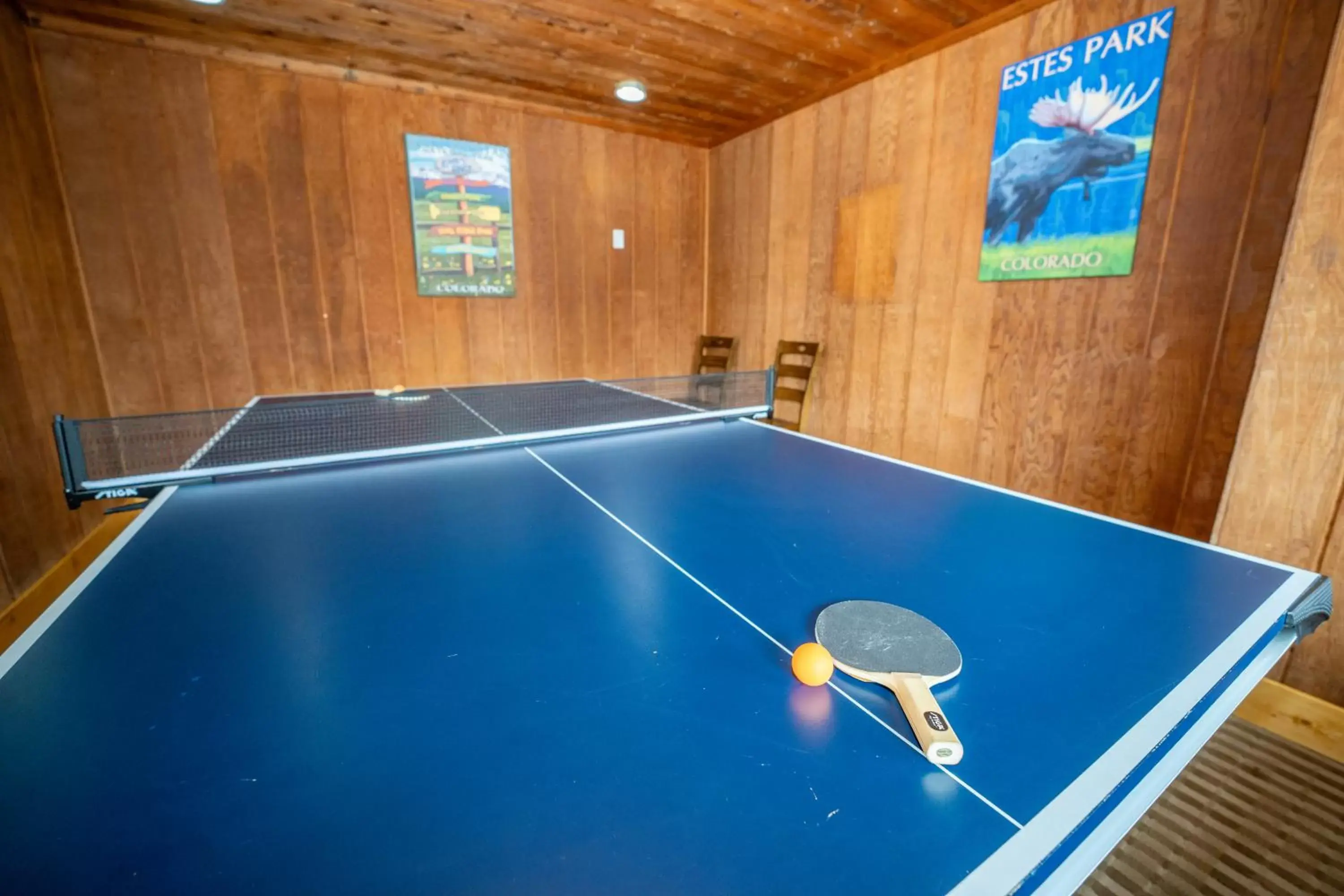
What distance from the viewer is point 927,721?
1.90 ft

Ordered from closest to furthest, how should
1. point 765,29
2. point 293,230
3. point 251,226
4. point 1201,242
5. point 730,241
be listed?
1. point 1201,242
2. point 765,29
3. point 251,226
4. point 293,230
5. point 730,241

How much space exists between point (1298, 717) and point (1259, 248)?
1555 millimetres

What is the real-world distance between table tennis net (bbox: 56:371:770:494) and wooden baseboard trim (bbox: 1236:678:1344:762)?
1.85m

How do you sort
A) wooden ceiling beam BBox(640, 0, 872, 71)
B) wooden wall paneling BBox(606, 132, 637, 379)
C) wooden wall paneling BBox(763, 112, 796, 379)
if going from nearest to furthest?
1. wooden ceiling beam BBox(640, 0, 872, 71)
2. wooden wall paneling BBox(763, 112, 796, 379)
3. wooden wall paneling BBox(606, 132, 637, 379)

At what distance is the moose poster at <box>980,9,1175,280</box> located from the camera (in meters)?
2.21

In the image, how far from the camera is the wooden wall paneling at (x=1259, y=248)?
1784mm

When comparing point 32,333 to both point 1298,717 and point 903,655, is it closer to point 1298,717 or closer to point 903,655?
point 903,655

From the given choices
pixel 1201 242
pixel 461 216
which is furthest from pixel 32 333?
pixel 1201 242

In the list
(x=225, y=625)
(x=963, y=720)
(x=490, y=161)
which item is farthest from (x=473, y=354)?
(x=963, y=720)

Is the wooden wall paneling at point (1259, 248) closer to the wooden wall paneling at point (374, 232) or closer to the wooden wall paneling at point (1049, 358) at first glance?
the wooden wall paneling at point (1049, 358)

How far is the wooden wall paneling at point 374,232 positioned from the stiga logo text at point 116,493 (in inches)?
102

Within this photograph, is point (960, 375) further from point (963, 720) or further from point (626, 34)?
point (963, 720)

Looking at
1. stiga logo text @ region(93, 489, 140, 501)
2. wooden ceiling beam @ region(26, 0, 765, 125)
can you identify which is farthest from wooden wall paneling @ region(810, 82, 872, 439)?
stiga logo text @ region(93, 489, 140, 501)

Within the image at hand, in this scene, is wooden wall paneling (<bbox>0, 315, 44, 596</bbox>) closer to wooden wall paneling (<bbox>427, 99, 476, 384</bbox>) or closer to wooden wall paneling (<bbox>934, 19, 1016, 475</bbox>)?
wooden wall paneling (<bbox>427, 99, 476, 384</bbox>)
